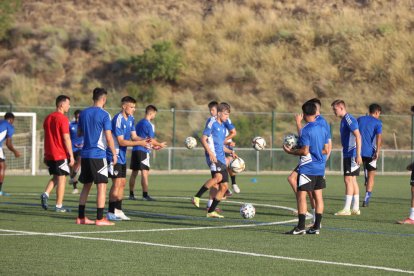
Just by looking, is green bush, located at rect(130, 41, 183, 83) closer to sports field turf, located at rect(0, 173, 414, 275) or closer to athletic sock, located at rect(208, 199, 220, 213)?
sports field turf, located at rect(0, 173, 414, 275)

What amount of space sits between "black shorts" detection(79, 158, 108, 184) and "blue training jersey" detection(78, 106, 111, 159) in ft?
0.27

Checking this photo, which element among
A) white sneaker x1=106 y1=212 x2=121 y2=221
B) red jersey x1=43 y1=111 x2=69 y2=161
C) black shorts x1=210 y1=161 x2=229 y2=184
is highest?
red jersey x1=43 y1=111 x2=69 y2=161

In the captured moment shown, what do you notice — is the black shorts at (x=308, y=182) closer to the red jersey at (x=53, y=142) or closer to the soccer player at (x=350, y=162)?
the soccer player at (x=350, y=162)

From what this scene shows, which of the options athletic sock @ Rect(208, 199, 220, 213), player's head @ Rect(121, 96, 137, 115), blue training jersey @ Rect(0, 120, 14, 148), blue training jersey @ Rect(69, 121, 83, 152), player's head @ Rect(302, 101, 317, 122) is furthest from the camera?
blue training jersey @ Rect(69, 121, 83, 152)

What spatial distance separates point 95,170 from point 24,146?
23572 millimetres

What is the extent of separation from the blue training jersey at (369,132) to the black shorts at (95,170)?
266 inches

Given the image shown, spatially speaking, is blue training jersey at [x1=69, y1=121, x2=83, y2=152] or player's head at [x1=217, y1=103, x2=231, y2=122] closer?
player's head at [x1=217, y1=103, x2=231, y2=122]

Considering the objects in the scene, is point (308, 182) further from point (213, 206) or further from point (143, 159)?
point (143, 159)

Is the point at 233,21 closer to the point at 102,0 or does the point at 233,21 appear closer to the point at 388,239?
the point at 102,0

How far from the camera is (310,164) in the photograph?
14352 mm

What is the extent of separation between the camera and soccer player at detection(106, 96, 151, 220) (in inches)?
656

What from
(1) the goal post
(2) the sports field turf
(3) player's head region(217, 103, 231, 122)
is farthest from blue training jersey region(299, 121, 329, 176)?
(1) the goal post

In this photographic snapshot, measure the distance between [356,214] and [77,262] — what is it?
8.39 m

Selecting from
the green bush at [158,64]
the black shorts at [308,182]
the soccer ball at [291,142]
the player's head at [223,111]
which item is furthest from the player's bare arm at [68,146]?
the green bush at [158,64]
